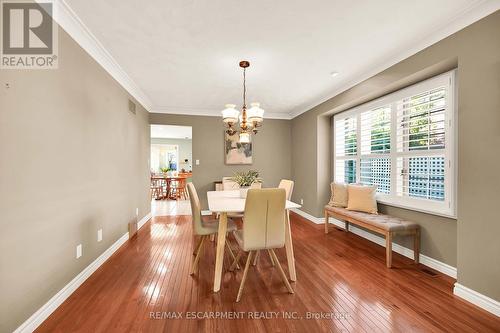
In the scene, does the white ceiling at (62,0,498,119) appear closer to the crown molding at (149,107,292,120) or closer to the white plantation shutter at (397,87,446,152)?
the white plantation shutter at (397,87,446,152)

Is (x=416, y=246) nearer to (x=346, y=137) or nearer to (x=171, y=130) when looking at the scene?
(x=346, y=137)

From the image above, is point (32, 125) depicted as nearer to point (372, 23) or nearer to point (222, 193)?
point (222, 193)

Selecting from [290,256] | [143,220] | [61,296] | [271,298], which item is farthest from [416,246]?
[143,220]

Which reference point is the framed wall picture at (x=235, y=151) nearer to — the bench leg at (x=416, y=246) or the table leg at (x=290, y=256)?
the table leg at (x=290, y=256)

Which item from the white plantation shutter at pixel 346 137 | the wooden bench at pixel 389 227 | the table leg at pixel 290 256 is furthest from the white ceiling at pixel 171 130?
the wooden bench at pixel 389 227

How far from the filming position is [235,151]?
5.32 meters

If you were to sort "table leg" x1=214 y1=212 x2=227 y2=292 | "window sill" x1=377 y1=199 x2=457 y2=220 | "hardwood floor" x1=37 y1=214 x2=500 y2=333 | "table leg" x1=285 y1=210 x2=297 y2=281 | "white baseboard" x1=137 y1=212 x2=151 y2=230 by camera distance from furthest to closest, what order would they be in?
"white baseboard" x1=137 y1=212 x2=151 y2=230 → "window sill" x1=377 y1=199 x2=457 y2=220 → "table leg" x1=285 y1=210 x2=297 y2=281 → "table leg" x1=214 y1=212 x2=227 y2=292 → "hardwood floor" x1=37 y1=214 x2=500 y2=333

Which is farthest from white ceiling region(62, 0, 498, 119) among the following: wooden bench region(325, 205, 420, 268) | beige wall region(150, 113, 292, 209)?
wooden bench region(325, 205, 420, 268)

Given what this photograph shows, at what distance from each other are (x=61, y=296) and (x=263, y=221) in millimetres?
1890

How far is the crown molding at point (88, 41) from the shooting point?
182cm

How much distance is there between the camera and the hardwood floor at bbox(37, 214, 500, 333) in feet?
5.36

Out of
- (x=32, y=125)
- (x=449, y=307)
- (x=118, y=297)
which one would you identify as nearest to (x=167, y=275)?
(x=118, y=297)

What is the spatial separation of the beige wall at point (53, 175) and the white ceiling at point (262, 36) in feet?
1.70

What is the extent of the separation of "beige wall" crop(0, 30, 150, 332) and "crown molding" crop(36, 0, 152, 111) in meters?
0.08
